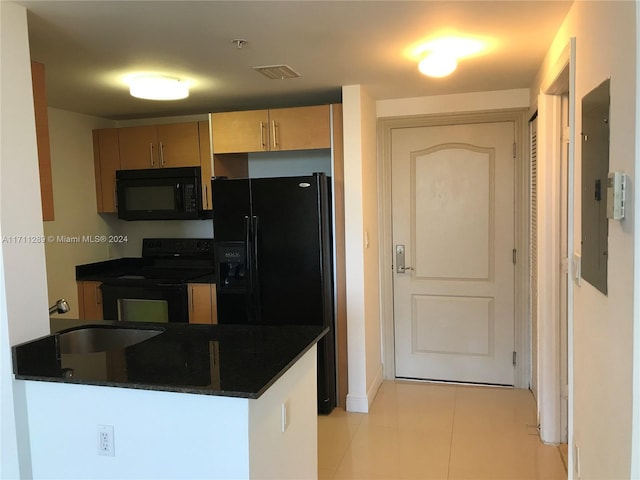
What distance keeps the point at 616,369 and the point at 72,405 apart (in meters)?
1.83

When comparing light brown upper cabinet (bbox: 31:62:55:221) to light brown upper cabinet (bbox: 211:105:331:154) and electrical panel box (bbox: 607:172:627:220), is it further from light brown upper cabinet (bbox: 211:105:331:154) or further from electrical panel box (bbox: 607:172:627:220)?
electrical panel box (bbox: 607:172:627:220)

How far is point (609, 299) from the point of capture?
1.57 metres

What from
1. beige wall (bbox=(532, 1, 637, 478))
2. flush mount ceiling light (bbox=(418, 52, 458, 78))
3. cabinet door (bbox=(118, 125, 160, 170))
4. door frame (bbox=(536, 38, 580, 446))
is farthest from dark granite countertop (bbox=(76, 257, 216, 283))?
beige wall (bbox=(532, 1, 637, 478))

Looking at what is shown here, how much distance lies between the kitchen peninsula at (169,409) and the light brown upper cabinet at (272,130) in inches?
71.7

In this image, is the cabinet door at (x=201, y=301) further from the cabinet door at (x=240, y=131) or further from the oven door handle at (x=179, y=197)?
the cabinet door at (x=240, y=131)

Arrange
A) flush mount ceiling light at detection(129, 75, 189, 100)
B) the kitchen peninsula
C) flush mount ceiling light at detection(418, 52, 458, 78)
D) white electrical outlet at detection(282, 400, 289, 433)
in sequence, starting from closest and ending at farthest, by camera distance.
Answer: the kitchen peninsula < white electrical outlet at detection(282, 400, 289, 433) < flush mount ceiling light at detection(418, 52, 458, 78) < flush mount ceiling light at detection(129, 75, 189, 100)

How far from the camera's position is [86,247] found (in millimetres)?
4215

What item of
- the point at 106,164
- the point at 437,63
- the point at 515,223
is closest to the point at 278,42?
the point at 437,63

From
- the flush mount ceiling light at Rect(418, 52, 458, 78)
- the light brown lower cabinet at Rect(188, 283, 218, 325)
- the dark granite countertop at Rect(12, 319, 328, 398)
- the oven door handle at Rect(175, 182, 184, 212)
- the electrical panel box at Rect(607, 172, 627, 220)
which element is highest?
the flush mount ceiling light at Rect(418, 52, 458, 78)

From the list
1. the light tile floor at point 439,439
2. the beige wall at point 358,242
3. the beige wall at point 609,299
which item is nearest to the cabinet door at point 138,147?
the beige wall at point 358,242

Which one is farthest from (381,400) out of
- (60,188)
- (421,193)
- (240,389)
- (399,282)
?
(60,188)

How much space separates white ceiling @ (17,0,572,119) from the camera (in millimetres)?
2018

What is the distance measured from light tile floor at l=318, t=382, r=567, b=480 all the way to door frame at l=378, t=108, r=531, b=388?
1.02 feet

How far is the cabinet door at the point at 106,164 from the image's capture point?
13.8 feet
